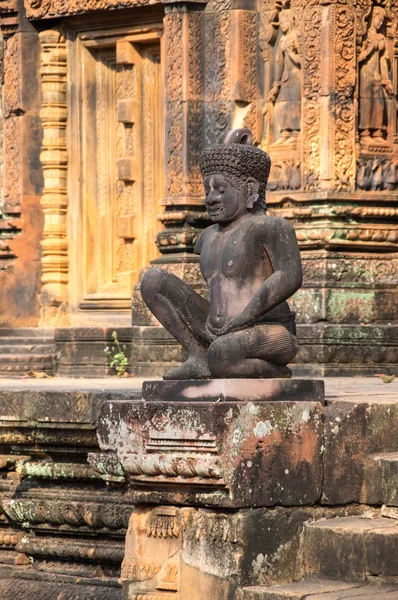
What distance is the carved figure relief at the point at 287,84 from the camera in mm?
13062

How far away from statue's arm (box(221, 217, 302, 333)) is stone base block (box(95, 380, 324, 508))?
380 mm

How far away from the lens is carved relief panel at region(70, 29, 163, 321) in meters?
14.4

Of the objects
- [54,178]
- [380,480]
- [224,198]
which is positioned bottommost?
[380,480]

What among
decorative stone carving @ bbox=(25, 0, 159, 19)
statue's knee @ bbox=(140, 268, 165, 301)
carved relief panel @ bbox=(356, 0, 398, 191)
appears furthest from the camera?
decorative stone carving @ bbox=(25, 0, 159, 19)

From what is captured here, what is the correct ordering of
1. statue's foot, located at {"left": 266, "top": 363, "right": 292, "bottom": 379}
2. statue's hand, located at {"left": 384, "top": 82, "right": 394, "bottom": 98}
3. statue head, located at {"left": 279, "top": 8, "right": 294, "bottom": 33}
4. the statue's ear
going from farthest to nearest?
statue head, located at {"left": 279, "top": 8, "right": 294, "bottom": 33} < statue's hand, located at {"left": 384, "top": 82, "right": 394, "bottom": 98} < the statue's ear < statue's foot, located at {"left": 266, "top": 363, "right": 292, "bottom": 379}

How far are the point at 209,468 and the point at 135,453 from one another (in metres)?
0.48

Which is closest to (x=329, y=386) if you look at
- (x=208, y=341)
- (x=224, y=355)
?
(x=208, y=341)

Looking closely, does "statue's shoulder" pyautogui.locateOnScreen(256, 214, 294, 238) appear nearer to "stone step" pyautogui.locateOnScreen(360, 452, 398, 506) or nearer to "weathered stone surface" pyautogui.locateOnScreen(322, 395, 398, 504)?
"weathered stone surface" pyautogui.locateOnScreen(322, 395, 398, 504)

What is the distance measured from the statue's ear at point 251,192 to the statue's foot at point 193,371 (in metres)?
0.81

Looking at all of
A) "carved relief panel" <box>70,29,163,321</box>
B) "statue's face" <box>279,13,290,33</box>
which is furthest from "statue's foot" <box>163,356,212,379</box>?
"carved relief panel" <box>70,29,163,321</box>

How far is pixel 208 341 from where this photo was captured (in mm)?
8609

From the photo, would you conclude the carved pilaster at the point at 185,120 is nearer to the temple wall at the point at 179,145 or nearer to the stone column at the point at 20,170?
the temple wall at the point at 179,145

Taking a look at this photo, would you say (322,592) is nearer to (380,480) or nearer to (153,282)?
(380,480)

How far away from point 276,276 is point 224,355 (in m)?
0.46
